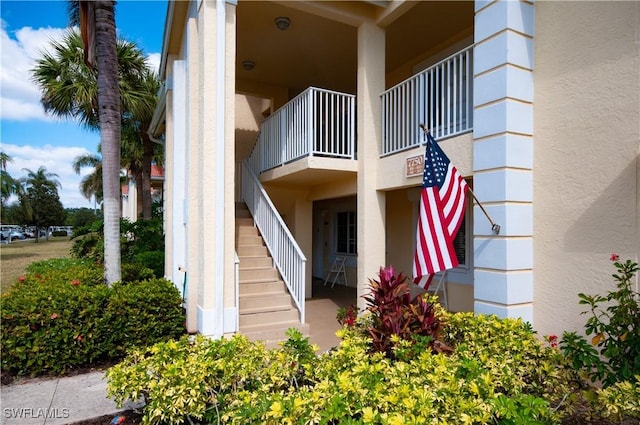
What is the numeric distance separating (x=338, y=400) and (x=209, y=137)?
394cm

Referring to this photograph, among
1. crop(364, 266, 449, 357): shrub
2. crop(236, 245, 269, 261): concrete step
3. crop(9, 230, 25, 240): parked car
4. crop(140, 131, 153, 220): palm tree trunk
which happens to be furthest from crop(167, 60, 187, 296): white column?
crop(9, 230, 25, 240): parked car

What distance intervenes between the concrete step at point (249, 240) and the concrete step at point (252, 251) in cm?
19

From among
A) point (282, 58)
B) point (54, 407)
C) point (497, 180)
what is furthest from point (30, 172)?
point (497, 180)

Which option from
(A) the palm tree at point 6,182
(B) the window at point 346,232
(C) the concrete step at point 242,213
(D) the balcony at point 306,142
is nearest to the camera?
(D) the balcony at point 306,142

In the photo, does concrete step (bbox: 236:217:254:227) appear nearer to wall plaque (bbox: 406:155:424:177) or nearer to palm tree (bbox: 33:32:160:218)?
wall plaque (bbox: 406:155:424:177)

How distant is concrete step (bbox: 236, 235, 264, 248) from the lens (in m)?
7.57

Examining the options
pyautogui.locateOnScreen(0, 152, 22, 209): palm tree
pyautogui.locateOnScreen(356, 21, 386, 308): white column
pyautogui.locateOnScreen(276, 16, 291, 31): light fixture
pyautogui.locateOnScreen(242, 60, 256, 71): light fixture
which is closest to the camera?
pyautogui.locateOnScreen(356, 21, 386, 308): white column

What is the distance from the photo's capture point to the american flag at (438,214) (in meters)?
4.21

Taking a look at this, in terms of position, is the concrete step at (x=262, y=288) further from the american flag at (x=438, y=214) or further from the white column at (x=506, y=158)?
the white column at (x=506, y=158)

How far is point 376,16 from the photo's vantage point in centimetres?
640

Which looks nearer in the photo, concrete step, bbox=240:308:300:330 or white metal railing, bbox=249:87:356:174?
concrete step, bbox=240:308:300:330

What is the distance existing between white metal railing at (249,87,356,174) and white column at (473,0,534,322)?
2.68m

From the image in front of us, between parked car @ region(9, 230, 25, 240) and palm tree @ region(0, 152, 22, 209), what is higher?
palm tree @ region(0, 152, 22, 209)

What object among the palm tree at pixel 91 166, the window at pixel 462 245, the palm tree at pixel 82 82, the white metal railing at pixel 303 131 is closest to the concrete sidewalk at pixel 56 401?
the white metal railing at pixel 303 131
